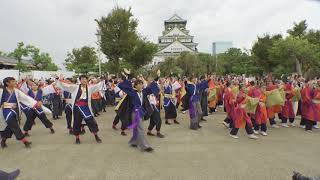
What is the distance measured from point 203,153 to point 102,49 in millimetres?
19737

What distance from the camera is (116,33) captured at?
1011 inches

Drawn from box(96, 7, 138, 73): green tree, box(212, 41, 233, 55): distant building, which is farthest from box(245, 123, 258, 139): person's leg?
box(212, 41, 233, 55): distant building

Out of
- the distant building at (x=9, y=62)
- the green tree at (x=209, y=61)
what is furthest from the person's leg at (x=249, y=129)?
the green tree at (x=209, y=61)

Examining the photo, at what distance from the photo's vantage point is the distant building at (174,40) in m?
77.2

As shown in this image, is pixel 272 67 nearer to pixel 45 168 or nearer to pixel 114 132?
pixel 114 132

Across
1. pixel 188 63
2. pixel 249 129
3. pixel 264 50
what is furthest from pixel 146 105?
pixel 188 63

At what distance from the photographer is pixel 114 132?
394 inches

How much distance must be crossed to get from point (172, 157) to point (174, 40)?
75672mm

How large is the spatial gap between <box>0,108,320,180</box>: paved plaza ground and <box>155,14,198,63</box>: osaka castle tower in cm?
6493

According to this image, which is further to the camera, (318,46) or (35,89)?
(318,46)

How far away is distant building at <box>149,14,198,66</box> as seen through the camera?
253 ft

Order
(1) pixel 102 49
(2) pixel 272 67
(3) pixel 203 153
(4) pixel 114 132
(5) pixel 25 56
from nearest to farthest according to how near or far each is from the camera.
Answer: (3) pixel 203 153 → (4) pixel 114 132 → (1) pixel 102 49 → (5) pixel 25 56 → (2) pixel 272 67

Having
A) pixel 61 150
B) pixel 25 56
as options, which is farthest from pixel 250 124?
pixel 25 56

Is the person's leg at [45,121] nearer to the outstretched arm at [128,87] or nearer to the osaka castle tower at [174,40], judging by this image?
the outstretched arm at [128,87]
